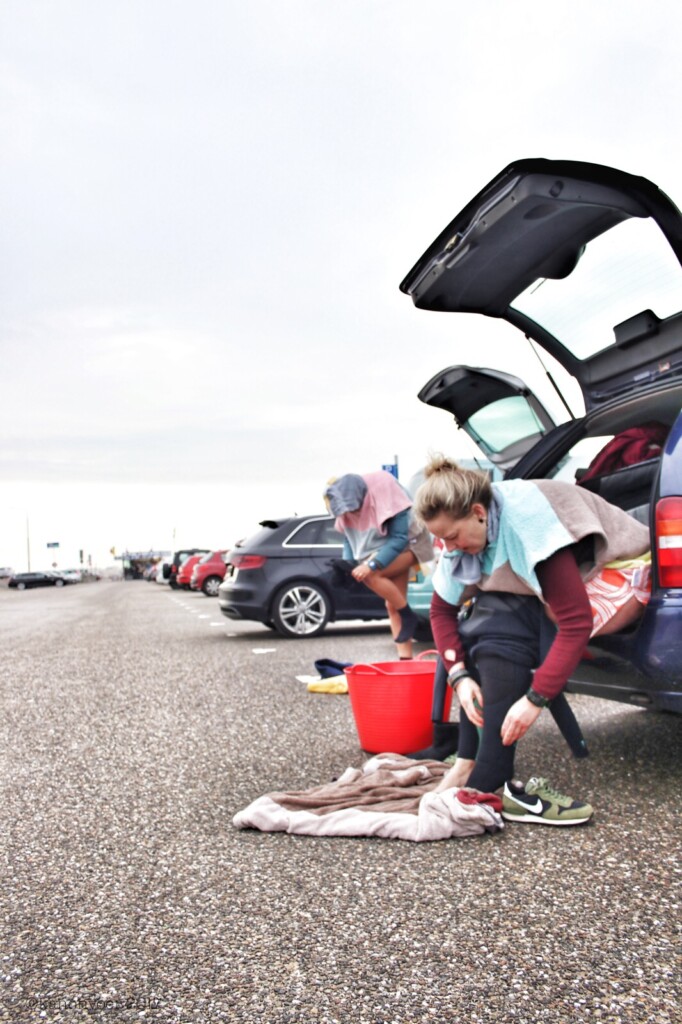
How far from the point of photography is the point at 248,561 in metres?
11.0

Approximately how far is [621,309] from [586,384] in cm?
60

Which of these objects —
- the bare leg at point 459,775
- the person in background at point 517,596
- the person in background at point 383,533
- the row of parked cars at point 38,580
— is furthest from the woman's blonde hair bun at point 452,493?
the row of parked cars at point 38,580

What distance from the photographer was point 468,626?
3400 millimetres

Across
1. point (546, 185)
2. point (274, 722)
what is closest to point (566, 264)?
point (546, 185)

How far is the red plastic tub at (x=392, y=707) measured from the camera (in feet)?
13.6

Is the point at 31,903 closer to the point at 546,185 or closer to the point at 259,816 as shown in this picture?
the point at 259,816

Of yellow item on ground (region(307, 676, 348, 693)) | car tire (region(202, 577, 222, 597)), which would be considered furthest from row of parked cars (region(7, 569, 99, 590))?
yellow item on ground (region(307, 676, 348, 693))

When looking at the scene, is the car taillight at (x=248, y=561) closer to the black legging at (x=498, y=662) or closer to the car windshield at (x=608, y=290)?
the car windshield at (x=608, y=290)

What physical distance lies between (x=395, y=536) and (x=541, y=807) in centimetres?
311

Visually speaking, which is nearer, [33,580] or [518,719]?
[518,719]

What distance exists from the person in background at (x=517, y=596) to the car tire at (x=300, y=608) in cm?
747

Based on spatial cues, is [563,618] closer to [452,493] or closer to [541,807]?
[452,493]

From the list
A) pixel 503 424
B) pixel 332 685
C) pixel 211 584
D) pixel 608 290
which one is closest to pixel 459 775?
pixel 608 290

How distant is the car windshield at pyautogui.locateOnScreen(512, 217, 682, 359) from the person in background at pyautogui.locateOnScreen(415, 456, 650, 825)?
1.03 meters
